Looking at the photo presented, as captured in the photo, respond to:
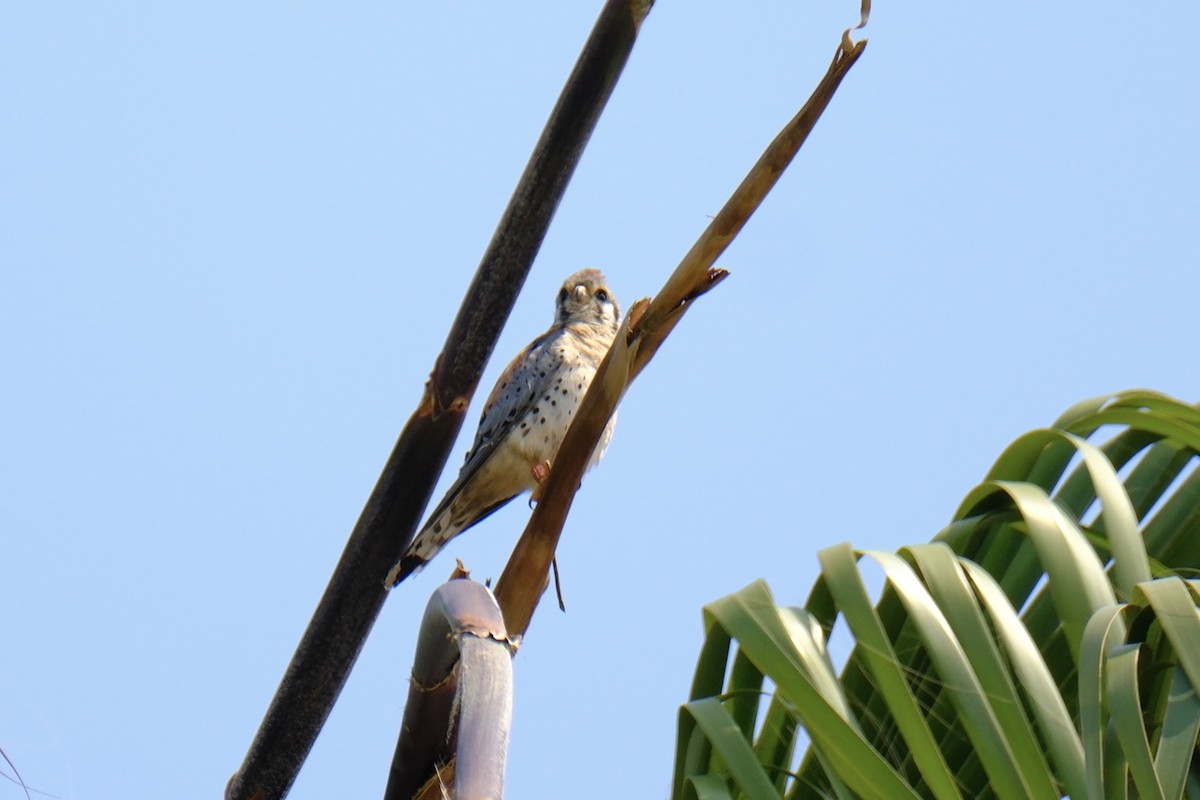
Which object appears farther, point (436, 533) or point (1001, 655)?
point (436, 533)

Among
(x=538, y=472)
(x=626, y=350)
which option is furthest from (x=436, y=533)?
(x=626, y=350)

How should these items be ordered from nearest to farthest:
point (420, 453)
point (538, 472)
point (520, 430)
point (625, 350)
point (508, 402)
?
point (625, 350), point (420, 453), point (538, 472), point (520, 430), point (508, 402)

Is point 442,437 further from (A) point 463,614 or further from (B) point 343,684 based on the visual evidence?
(A) point 463,614

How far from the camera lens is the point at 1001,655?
6.21 feet

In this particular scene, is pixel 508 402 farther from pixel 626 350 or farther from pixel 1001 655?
pixel 1001 655

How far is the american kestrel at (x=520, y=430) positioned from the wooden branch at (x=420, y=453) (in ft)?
10.1

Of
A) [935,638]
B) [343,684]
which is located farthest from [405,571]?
[935,638]

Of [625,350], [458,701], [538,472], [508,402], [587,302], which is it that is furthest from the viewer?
[587,302]

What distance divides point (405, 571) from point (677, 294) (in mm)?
2857

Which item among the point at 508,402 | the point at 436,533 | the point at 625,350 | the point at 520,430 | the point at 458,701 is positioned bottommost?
the point at 458,701

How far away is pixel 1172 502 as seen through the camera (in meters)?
2.35

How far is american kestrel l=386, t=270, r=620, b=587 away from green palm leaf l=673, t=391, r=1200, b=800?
3312 millimetres

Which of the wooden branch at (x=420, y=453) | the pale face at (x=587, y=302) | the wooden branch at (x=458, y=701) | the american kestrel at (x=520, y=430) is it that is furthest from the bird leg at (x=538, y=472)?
the wooden branch at (x=458, y=701)

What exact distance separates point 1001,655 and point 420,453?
1017 millimetres
